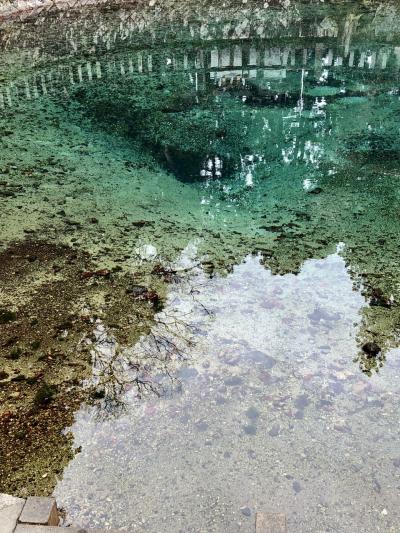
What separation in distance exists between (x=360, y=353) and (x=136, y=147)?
10.7 feet

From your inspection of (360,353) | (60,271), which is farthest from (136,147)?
(360,353)

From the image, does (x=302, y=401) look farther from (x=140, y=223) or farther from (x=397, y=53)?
(x=397, y=53)

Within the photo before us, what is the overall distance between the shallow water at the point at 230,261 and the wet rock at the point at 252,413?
0.05 ft

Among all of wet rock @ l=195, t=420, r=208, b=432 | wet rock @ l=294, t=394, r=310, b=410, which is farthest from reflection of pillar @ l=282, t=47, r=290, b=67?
wet rock @ l=195, t=420, r=208, b=432

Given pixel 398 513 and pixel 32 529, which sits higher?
pixel 32 529

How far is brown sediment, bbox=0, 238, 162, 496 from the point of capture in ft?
7.46

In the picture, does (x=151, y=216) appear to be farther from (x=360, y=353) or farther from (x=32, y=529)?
(x=32, y=529)

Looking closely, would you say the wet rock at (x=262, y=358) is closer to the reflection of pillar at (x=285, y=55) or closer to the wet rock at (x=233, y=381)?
the wet rock at (x=233, y=381)

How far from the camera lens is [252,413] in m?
2.47

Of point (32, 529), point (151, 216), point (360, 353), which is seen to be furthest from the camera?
point (151, 216)

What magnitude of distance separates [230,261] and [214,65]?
4.96 m

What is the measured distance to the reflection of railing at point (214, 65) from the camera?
7.03 metres

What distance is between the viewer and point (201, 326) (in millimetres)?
3014

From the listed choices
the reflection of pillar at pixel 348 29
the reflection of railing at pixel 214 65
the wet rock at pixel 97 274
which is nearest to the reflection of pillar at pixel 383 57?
the reflection of railing at pixel 214 65
